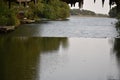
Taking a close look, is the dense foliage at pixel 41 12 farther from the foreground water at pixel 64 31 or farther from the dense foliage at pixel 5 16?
the foreground water at pixel 64 31

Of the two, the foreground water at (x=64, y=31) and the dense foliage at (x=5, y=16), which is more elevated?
the dense foliage at (x=5, y=16)

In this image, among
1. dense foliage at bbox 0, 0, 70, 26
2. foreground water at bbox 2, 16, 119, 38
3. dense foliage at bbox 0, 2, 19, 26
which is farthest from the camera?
dense foliage at bbox 0, 0, 70, 26

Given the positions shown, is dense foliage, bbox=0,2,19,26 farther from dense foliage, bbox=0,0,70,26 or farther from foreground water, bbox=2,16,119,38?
foreground water, bbox=2,16,119,38

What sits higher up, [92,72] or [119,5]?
[119,5]

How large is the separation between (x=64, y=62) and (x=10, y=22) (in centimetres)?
3542

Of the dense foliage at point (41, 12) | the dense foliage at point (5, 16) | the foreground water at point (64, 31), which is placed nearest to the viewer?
the foreground water at point (64, 31)

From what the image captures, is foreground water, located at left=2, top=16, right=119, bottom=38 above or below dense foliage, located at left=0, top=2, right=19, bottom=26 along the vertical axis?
below

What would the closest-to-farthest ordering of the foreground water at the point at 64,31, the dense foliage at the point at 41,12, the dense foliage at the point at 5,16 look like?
1. the foreground water at the point at 64,31
2. the dense foliage at the point at 5,16
3. the dense foliage at the point at 41,12

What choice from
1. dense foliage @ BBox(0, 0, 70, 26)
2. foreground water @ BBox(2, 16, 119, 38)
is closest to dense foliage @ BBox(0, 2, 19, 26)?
dense foliage @ BBox(0, 0, 70, 26)

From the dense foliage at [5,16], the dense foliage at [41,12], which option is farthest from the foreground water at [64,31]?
the dense foliage at [41,12]

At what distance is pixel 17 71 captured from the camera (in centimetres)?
1633

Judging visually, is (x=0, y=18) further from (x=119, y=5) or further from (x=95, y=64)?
(x=119, y=5)

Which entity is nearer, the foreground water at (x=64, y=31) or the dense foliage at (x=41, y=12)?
the foreground water at (x=64, y=31)

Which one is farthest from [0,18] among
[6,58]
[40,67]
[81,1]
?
[81,1]
